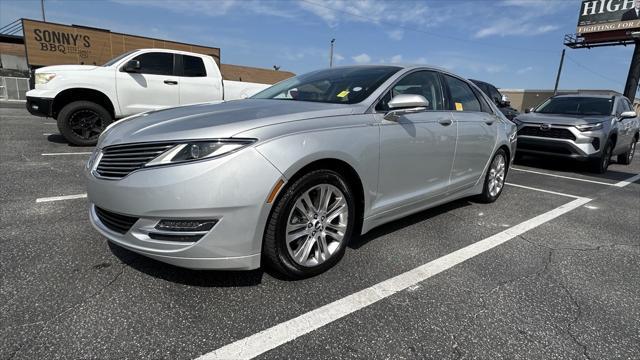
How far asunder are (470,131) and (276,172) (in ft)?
8.36

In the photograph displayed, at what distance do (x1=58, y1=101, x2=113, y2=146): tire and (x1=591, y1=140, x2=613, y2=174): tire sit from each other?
9.22 metres

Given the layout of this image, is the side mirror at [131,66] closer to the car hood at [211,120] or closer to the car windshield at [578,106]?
the car hood at [211,120]

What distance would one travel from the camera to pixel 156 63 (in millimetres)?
7348

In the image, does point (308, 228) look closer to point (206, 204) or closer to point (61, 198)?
point (206, 204)

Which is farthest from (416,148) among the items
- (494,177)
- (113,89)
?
(113,89)

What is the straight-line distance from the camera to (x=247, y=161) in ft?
6.82

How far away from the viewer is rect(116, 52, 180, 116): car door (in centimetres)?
695

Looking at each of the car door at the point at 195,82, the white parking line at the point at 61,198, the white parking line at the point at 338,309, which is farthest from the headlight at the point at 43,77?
the white parking line at the point at 338,309

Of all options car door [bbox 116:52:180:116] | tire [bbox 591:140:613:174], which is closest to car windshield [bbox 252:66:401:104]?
car door [bbox 116:52:180:116]

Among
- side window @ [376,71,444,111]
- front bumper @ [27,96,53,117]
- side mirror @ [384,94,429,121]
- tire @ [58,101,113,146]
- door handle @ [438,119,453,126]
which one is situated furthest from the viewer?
tire @ [58,101,113,146]

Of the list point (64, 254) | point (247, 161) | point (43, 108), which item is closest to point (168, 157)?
point (247, 161)

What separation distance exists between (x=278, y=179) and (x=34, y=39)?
22673mm

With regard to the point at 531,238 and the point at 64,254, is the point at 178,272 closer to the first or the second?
the point at 64,254

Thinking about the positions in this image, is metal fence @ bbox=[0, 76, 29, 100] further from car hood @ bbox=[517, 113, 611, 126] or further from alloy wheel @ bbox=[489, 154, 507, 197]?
alloy wheel @ bbox=[489, 154, 507, 197]
